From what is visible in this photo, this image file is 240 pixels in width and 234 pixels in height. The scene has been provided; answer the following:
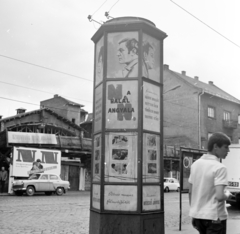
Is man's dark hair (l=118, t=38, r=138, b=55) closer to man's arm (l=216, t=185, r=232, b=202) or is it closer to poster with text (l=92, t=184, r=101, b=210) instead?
poster with text (l=92, t=184, r=101, b=210)

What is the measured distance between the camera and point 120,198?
6.57 metres

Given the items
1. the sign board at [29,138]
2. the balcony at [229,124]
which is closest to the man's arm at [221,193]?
the sign board at [29,138]

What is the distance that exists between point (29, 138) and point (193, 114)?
19.3 meters

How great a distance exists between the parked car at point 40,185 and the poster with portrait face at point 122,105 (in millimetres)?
19334

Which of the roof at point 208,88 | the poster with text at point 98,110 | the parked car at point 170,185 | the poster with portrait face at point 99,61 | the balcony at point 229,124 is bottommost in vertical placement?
the parked car at point 170,185

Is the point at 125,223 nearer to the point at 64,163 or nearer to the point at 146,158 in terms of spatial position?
the point at 146,158

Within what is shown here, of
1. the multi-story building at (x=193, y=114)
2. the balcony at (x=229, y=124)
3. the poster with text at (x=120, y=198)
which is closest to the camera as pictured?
the poster with text at (x=120, y=198)

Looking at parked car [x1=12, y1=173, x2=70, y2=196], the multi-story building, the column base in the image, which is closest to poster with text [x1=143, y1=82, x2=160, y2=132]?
the column base

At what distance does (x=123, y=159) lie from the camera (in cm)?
665

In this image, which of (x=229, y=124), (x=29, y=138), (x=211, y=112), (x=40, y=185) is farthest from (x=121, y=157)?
(x=229, y=124)

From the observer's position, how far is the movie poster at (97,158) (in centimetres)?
686

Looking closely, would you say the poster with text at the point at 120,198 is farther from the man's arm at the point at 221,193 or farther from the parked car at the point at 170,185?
the parked car at the point at 170,185

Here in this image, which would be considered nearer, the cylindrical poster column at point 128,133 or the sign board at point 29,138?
the cylindrical poster column at point 128,133

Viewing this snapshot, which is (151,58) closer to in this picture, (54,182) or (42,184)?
(42,184)
